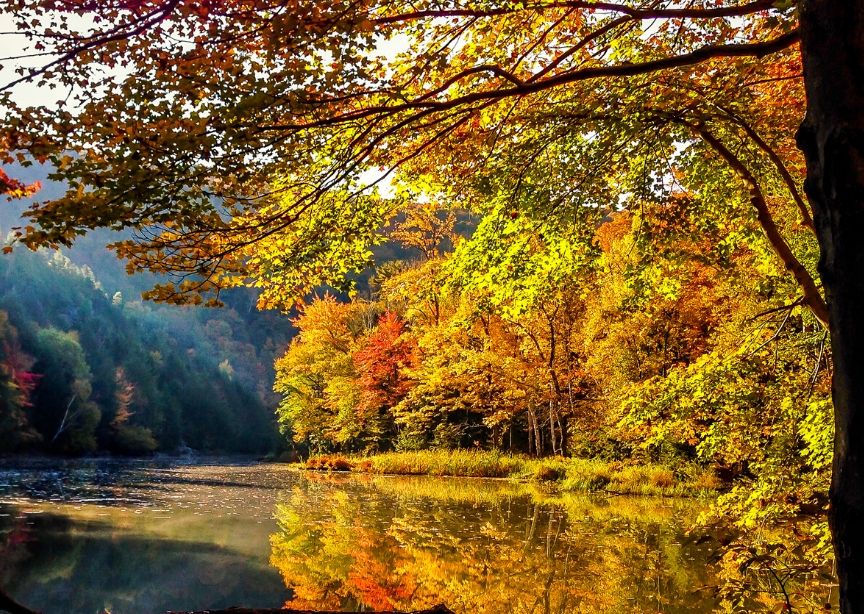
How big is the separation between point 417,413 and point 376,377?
13.5 feet

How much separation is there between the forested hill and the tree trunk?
15.2 metres

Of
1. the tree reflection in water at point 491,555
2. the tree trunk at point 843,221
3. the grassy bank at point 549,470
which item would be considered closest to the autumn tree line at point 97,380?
the grassy bank at point 549,470

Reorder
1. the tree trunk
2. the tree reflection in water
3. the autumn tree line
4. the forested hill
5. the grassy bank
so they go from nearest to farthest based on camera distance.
→ the tree trunk → the tree reflection in water → the grassy bank → the autumn tree line → the forested hill

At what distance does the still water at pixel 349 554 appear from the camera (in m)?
6.92

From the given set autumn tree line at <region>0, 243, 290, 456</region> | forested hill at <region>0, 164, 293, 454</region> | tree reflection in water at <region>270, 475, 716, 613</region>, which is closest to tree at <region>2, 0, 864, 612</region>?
tree reflection in water at <region>270, 475, 716, 613</region>

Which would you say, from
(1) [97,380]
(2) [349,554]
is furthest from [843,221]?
(1) [97,380]

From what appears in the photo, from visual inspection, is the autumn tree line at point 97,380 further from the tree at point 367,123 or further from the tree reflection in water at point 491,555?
the tree at point 367,123

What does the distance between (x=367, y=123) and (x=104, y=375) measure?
43.1 m

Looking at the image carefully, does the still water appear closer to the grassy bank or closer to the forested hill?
the grassy bank

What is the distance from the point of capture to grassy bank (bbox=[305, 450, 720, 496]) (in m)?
17.2

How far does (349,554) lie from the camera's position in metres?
8.88

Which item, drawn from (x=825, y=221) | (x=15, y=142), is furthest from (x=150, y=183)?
(x=825, y=221)

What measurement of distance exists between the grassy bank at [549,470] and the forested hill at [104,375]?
384 inches

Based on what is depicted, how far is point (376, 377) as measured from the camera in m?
29.5
